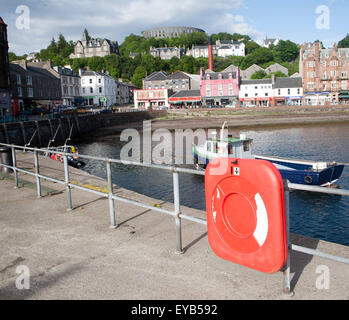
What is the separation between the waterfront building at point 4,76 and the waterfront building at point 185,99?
46.8 m

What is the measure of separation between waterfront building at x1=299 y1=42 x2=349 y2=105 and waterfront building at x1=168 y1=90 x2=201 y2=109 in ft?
89.4

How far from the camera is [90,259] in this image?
184 inches

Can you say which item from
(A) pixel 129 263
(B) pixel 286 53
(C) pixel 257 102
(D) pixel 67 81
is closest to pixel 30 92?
(D) pixel 67 81

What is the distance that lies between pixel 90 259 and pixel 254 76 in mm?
106776

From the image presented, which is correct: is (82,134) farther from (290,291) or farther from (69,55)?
(69,55)

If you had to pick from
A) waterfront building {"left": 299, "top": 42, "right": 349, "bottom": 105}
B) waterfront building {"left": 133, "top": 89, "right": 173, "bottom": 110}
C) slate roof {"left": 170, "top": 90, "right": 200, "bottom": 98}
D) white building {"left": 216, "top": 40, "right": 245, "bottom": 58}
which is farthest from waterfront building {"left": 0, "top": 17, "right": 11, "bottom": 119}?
white building {"left": 216, "top": 40, "right": 245, "bottom": 58}

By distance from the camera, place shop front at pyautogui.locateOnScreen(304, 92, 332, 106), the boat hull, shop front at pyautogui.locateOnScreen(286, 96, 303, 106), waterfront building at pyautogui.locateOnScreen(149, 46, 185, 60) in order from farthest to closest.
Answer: waterfront building at pyautogui.locateOnScreen(149, 46, 185, 60)
shop front at pyautogui.locateOnScreen(286, 96, 303, 106)
shop front at pyautogui.locateOnScreen(304, 92, 332, 106)
the boat hull

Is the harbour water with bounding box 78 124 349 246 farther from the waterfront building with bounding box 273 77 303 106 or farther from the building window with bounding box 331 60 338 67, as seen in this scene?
the building window with bounding box 331 60 338 67

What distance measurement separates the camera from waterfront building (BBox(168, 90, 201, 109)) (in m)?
91.1

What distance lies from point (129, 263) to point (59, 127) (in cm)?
4937

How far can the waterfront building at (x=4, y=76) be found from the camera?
48847 mm

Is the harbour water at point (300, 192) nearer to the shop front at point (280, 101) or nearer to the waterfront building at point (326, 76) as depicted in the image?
the shop front at point (280, 101)
